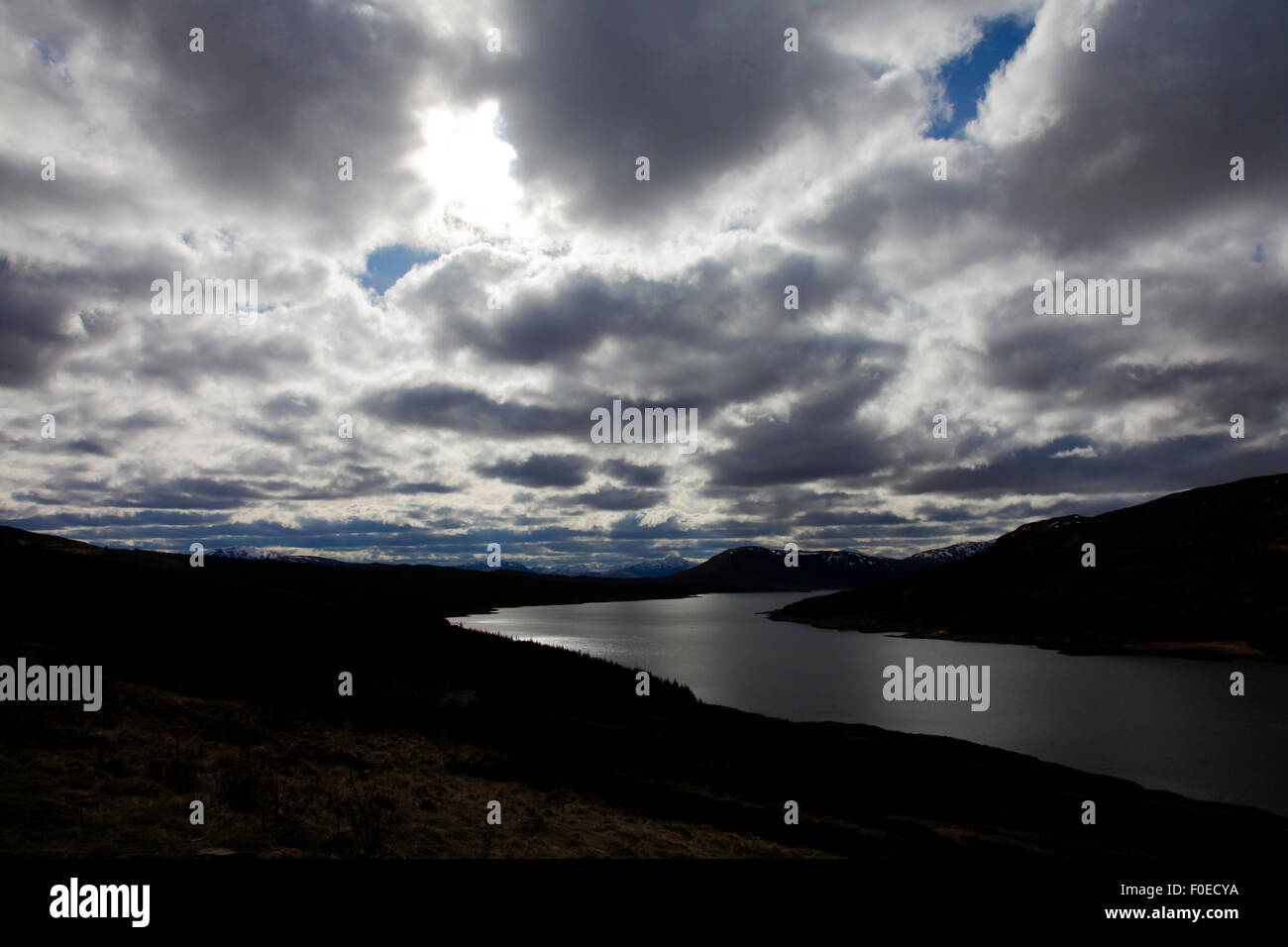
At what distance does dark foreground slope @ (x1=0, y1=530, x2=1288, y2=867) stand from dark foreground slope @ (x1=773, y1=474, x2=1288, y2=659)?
89.2 m

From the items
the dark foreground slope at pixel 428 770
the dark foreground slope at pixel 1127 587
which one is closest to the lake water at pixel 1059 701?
the dark foreground slope at pixel 428 770

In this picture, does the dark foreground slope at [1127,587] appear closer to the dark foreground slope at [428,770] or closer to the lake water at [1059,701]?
the lake water at [1059,701]

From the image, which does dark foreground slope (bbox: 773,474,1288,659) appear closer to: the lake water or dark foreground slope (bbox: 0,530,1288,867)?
the lake water

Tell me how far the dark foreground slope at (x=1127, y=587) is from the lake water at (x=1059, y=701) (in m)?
14.5

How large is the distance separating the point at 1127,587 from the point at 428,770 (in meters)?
146

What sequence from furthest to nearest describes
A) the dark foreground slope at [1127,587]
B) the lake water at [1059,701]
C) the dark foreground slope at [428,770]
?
the dark foreground slope at [1127,587] → the lake water at [1059,701] → the dark foreground slope at [428,770]

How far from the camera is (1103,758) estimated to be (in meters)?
36.1

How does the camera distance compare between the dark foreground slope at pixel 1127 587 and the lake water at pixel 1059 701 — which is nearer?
the lake water at pixel 1059 701

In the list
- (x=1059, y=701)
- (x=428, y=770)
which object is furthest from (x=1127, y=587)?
(x=428, y=770)

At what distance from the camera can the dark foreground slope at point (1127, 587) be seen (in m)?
101

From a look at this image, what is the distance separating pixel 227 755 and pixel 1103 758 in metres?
43.6

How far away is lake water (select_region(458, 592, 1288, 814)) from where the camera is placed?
34.8m
